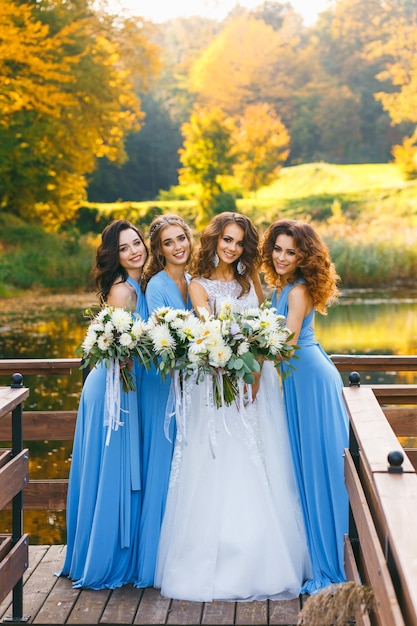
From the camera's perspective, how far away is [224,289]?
389 centimetres

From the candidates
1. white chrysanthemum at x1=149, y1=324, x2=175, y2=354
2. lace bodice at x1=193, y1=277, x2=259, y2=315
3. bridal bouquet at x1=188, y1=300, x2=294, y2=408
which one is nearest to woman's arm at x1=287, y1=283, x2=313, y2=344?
lace bodice at x1=193, y1=277, x2=259, y2=315

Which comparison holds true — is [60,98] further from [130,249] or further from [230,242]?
[230,242]

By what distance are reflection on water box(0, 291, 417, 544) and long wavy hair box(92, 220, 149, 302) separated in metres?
7.86

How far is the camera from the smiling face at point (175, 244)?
3838mm

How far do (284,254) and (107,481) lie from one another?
120 cm

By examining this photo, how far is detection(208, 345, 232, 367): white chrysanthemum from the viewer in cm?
331

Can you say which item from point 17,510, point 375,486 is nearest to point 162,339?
point 17,510

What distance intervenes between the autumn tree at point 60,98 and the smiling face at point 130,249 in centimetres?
1198

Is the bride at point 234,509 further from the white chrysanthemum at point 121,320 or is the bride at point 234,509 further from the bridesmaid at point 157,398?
the white chrysanthemum at point 121,320

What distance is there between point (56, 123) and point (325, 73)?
698 centimetres

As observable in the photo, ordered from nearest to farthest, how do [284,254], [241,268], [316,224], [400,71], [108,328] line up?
[108,328] → [284,254] → [241,268] → [316,224] → [400,71]

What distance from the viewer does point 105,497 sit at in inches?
146

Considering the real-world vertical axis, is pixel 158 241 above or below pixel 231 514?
above

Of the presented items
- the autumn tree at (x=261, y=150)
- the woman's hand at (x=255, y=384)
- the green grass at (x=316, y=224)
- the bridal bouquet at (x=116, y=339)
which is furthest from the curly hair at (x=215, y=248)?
the autumn tree at (x=261, y=150)
